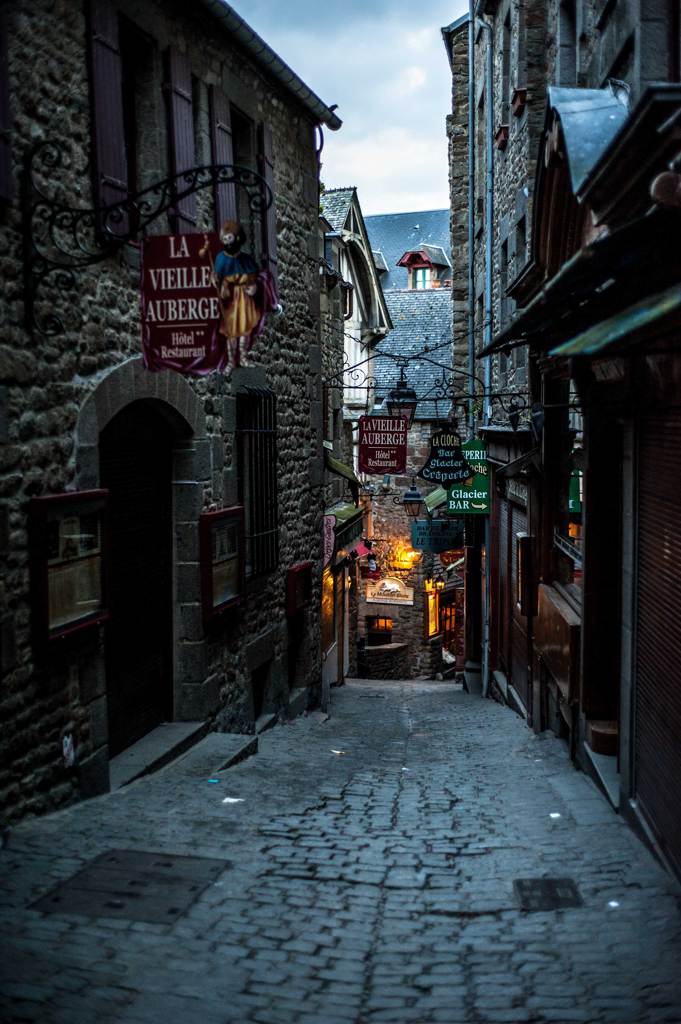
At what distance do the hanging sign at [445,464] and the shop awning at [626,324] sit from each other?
11.2 meters

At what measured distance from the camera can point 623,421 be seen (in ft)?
23.1

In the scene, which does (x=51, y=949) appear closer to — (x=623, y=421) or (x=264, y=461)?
(x=623, y=421)

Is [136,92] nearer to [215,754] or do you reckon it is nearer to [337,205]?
[215,754]

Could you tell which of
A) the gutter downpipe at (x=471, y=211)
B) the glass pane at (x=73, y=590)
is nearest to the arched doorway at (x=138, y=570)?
the glass pane at (x=73, y=590)

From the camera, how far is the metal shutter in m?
5.62

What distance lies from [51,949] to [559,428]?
7.87 m

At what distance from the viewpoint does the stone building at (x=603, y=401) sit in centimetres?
516

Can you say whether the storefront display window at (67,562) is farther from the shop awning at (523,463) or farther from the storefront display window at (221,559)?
the shop awning at (523,463)

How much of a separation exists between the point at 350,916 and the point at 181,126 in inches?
270

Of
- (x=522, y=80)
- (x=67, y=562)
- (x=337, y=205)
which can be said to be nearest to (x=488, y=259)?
(x=522, y=80)

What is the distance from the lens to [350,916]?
5.11 meters

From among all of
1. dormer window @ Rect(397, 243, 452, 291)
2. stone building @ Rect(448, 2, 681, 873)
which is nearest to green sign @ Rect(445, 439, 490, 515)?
stone building @ Rect(448, 2, 681, 873)

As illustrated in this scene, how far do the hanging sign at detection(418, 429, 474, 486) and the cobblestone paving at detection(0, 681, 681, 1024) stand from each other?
314 inches

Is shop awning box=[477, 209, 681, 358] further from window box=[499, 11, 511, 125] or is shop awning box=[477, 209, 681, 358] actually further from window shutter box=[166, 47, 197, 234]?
window box=[499, 11, 511, 125]
